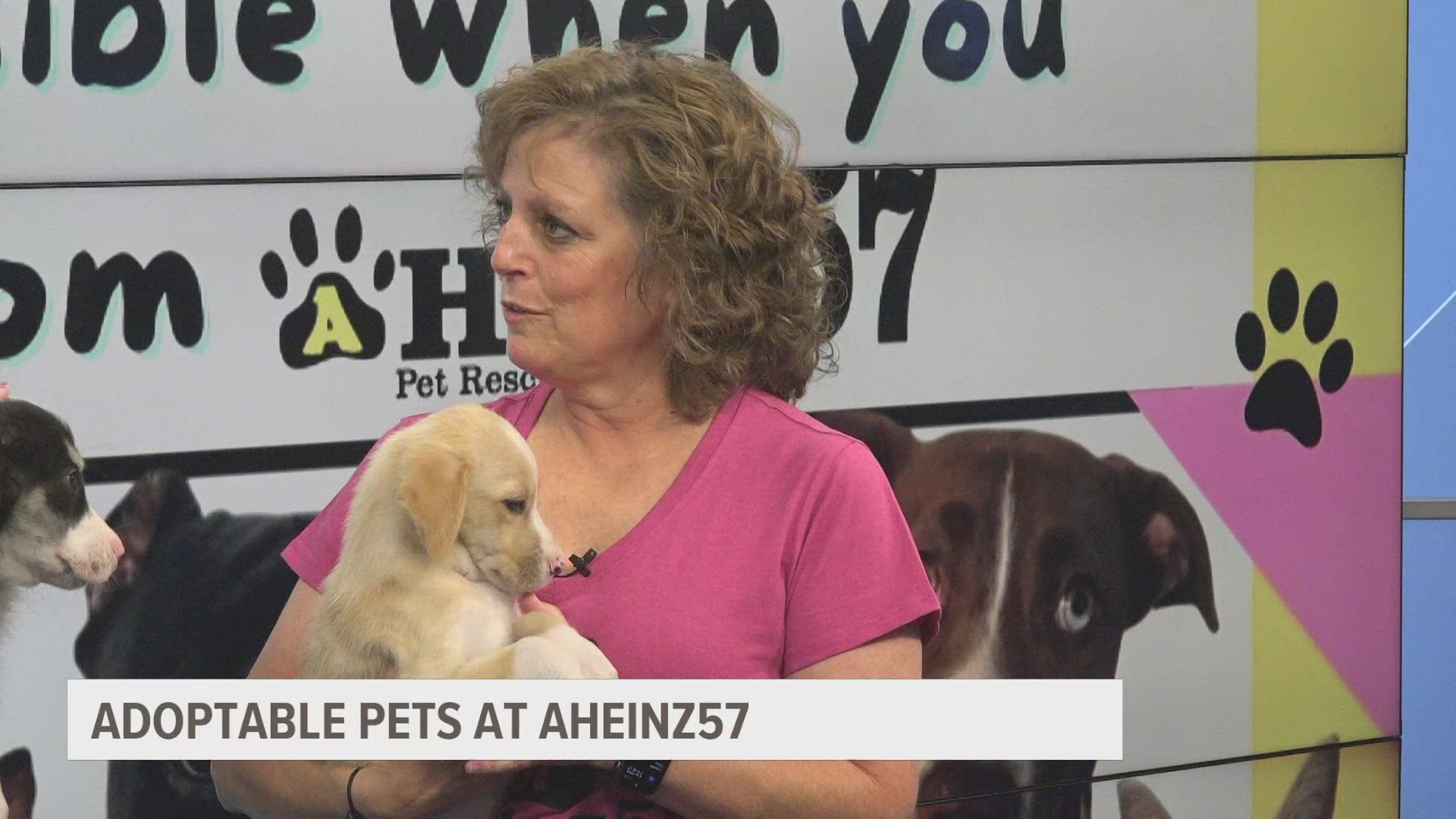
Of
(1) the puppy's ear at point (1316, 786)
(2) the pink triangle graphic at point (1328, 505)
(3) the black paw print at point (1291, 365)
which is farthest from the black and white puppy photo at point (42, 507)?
(1) the puppy's ear at point (1316, 786)

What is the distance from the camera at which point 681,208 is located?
1206mm

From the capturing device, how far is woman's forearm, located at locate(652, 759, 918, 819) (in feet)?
3.84

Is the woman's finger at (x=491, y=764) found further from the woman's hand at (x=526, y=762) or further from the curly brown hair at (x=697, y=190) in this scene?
the curly brown hair at (x=697, y=190)

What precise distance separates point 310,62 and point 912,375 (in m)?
0.96

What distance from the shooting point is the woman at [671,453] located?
1185 millimetres

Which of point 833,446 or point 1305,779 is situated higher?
point 833,446

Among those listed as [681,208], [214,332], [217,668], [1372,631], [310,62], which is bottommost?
[1372,631]

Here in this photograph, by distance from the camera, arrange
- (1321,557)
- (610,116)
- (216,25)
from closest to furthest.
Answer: (610,116) < (216,25) < (1321,557)

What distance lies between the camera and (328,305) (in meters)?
2.02

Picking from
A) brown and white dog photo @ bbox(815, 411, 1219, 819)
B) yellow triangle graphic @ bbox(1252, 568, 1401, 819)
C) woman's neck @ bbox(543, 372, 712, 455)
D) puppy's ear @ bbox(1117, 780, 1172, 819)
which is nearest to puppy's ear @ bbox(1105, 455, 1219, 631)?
brown and white dog photo @ bbox(815, 411, 1219, 819)

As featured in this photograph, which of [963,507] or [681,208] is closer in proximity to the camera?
[681,208]

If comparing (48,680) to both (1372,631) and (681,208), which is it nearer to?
(681,208)

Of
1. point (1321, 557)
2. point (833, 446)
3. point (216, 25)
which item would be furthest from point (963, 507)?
point (216, 25)

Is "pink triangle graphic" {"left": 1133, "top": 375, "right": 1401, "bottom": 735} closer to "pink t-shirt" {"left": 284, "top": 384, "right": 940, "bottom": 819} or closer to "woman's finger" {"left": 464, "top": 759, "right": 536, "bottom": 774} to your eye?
"pink t-shirt" {"left": 284, "top": 384, "right": 940, "bottom": 819}
